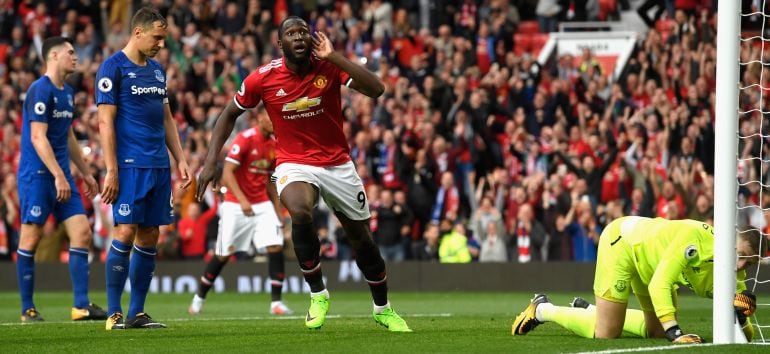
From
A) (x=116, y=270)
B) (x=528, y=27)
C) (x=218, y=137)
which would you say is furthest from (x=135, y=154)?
(x=528, y=27)

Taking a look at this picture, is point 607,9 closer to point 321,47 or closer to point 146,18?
point 146,18

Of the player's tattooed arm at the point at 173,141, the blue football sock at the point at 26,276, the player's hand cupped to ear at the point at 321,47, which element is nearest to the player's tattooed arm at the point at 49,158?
the blue football sock at the point at 26,276

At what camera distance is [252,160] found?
1628 centimetres

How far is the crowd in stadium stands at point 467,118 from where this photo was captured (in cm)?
2230

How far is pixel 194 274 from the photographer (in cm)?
2303

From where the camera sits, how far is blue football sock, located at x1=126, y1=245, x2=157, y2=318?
38.2 feet

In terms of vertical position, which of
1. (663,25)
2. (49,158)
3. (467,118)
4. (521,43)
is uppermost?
(663,25)

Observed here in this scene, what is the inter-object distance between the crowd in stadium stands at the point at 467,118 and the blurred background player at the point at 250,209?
637cm

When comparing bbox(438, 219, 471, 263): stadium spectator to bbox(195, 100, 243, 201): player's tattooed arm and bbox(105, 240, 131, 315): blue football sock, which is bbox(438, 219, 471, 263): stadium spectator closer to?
bbox(105, 240, 131, 315): blue football sock

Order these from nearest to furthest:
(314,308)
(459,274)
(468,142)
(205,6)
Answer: (314,308) < (459,274) < (468,142) < (205,6)

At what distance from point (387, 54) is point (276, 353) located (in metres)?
18.4

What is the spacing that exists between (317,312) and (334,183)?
1.09 m

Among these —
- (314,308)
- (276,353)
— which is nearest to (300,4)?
(314,308)

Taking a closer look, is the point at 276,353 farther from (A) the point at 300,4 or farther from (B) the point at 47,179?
(A) the point at 300,4
